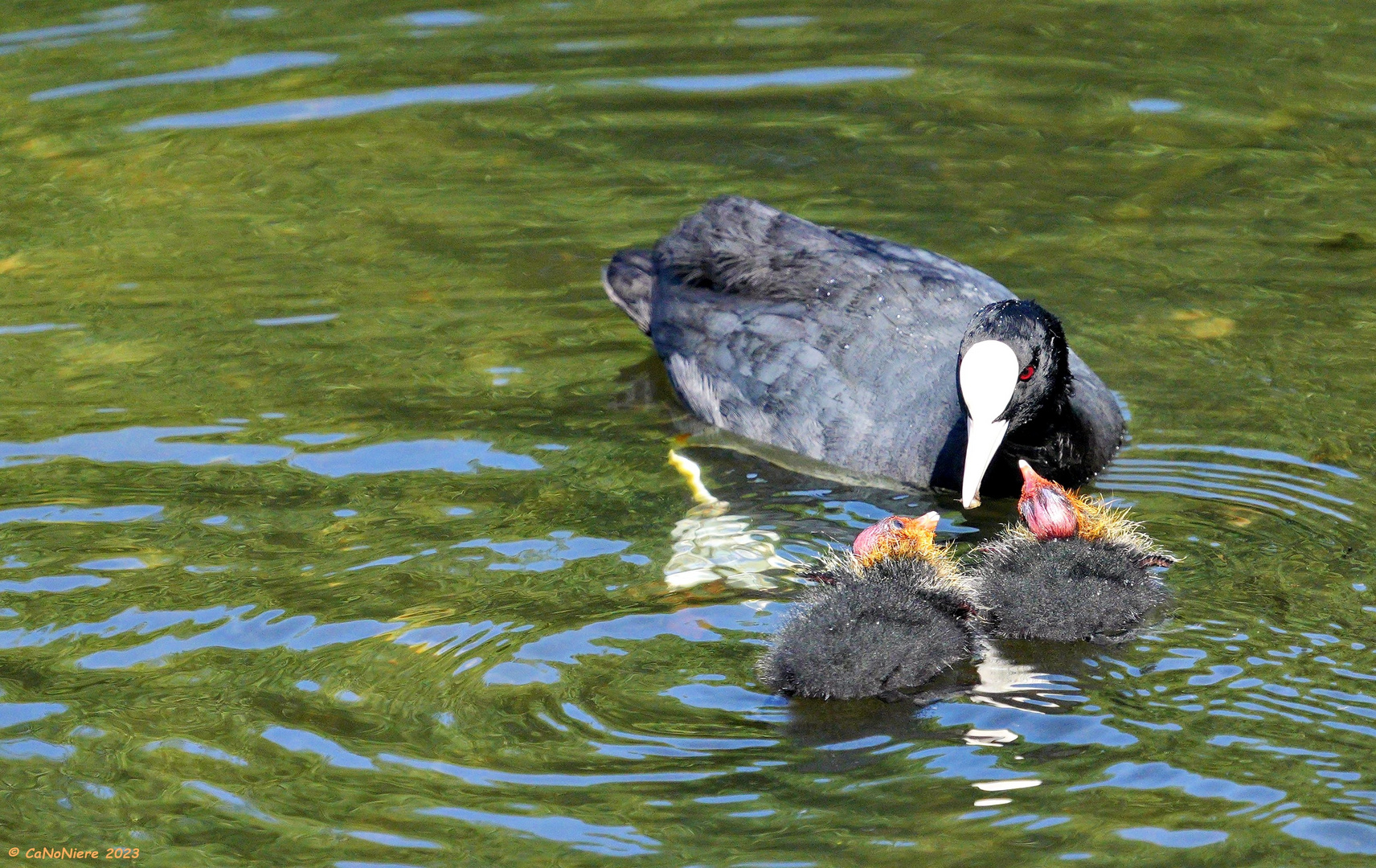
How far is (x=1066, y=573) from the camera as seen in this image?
4.03m

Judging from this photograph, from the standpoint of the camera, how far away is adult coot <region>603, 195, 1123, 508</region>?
4660 millimetres

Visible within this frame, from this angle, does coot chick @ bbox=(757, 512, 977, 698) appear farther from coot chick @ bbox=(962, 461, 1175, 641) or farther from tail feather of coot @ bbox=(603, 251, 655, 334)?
tail feather of coot @ bbox=(603, 251, 655, 334)

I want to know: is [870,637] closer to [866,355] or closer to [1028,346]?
[1028,346]

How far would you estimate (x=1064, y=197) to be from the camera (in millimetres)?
6750

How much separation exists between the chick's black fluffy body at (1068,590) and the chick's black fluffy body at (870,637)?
125 millimetres

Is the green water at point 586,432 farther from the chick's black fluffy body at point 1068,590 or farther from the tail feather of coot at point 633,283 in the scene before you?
the tail feather of coot at point 633,283

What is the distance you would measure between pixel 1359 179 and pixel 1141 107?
43.1 inches

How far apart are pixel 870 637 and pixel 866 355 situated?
1598 millimetres

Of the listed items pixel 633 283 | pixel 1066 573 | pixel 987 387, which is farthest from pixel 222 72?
pixel 1066 573

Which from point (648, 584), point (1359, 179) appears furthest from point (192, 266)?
point (1359, 179)

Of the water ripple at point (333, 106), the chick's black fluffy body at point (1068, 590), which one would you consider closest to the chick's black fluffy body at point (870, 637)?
the chick's black fluffy body at point (1068, 590)

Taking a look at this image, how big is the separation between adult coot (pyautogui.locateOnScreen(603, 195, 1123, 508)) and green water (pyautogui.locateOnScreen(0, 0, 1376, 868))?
0.16 meters

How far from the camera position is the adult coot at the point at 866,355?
15.3 ft

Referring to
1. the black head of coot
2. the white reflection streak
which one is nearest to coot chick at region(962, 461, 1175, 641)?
the black head of coot
